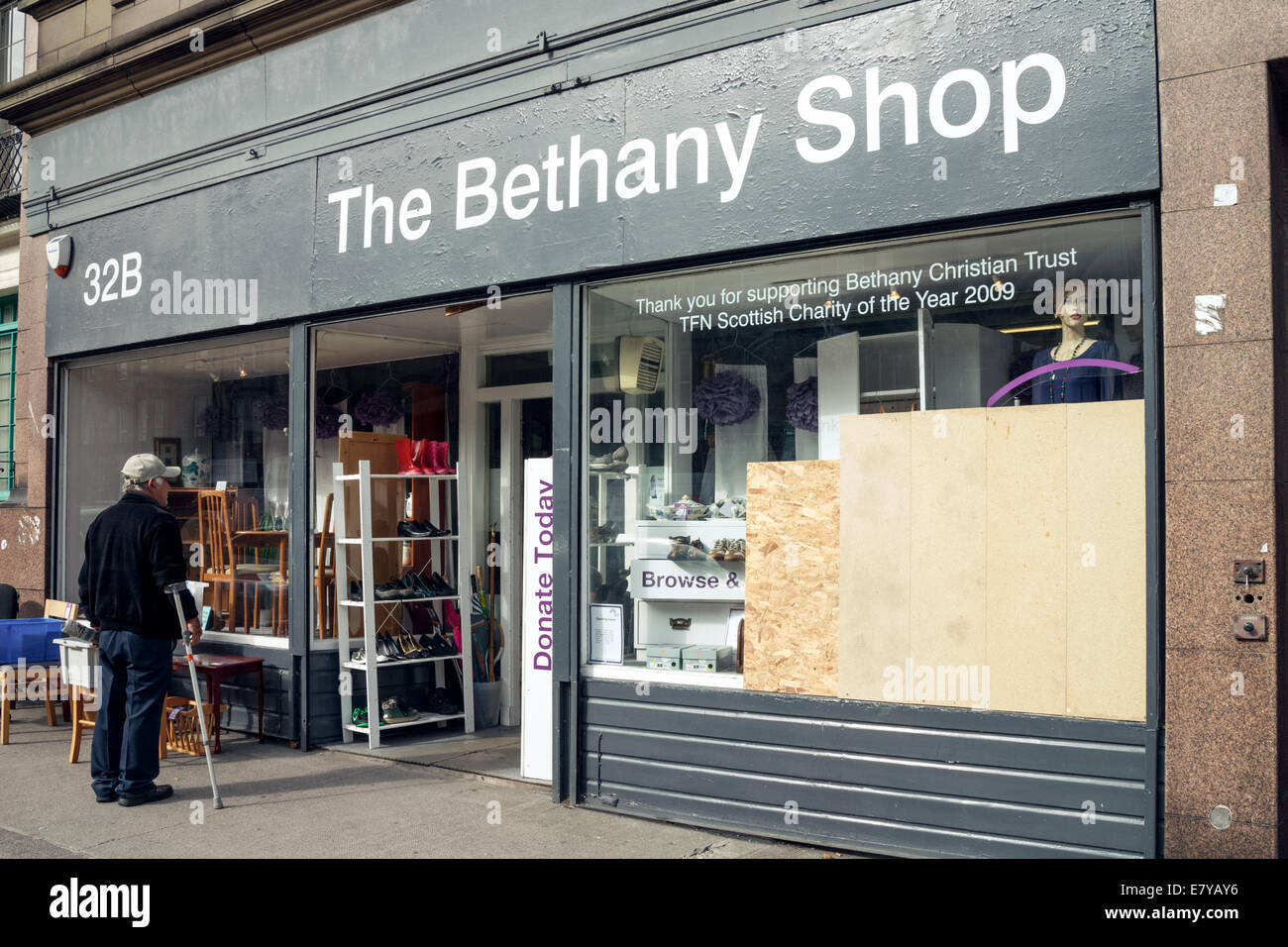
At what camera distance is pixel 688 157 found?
20.4ft

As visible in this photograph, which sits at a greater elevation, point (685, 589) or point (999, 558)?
point (999, 558)

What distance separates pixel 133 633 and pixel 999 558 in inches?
192

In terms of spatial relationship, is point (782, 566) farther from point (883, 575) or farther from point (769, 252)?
point (769, 252)

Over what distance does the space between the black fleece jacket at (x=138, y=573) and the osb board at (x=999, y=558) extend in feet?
12.8

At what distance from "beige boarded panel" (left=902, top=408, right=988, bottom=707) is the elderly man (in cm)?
412

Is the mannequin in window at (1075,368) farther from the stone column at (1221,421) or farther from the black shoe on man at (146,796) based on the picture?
the black shoe on man at (146,796)

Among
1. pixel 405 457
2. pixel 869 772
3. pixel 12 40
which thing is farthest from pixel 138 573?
pixel 12 40

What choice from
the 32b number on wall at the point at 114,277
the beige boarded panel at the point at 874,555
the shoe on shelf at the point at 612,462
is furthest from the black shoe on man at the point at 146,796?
the 32b number on wall at the point at 114,277

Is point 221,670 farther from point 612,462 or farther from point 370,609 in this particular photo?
point 612,462

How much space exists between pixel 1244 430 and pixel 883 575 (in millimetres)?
1759

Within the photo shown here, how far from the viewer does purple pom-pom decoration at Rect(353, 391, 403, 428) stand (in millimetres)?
9469

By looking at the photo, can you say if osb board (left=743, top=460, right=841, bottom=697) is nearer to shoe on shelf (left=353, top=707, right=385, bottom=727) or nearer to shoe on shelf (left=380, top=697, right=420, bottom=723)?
shoe on shelf (left=380, top=697, right=420, bottom=723)

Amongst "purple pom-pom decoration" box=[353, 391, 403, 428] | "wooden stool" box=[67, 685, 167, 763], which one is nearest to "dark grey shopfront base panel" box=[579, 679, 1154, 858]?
"wooden stool" box=[67, 685, 167, 763]
